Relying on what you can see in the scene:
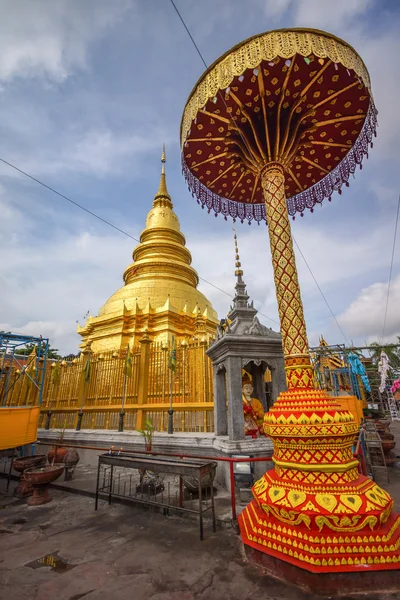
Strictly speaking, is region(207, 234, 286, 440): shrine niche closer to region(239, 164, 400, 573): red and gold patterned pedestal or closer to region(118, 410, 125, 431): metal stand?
region(239, 164, 400, 573): red and gold patterned pedestal

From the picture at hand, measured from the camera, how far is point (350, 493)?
2.82 meters

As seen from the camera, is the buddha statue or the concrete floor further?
the buddha statue

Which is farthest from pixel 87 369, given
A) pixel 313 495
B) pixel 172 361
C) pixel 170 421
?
pixel 313 495

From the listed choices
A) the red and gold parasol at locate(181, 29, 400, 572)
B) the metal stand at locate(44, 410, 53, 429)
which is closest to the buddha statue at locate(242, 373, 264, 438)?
the red and gold parasol at locate(181, 29, 400, 572)

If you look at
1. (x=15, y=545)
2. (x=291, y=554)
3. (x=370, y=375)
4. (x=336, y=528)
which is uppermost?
(x=370, y=375)

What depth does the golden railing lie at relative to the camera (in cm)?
800

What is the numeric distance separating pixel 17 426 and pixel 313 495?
732 centimetres

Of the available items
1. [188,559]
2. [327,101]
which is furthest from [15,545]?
[327,101]

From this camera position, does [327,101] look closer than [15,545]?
No

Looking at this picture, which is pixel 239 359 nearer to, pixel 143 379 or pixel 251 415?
pixel 251 415

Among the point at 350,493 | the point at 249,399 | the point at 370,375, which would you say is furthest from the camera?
the point at 370,375

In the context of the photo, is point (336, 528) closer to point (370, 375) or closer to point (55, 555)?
point (55, 555)

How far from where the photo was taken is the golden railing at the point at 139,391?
7996 mm

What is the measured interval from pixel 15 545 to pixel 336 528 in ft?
12.7
